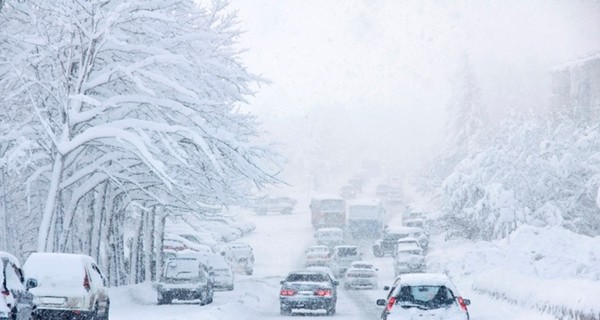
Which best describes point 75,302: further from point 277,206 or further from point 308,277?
point 277,206

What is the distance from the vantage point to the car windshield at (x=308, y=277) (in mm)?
31453

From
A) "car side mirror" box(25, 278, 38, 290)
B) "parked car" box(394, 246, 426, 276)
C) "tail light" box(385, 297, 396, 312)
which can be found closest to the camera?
"car side mirror" box(25, 278, 38, 290)

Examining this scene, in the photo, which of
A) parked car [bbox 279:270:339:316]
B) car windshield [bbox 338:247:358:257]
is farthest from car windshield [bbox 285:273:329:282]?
car windshield [bbox 338:247:358:257]

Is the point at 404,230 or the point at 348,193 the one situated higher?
the point at 348,193

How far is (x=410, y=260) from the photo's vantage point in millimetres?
50250

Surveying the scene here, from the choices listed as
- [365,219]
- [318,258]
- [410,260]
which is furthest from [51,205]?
[365,219]

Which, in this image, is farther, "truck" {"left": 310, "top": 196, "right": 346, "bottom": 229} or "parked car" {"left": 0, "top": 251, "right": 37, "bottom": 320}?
"truck" {"left": 310, "top": 196, "right": 346, "bottom": 229}

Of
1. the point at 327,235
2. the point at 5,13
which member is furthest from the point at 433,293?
the point at 327,235

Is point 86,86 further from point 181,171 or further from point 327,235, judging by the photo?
point 327,235

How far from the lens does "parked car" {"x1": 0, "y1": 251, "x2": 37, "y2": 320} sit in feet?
46.1

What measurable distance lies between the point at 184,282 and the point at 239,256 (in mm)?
24305

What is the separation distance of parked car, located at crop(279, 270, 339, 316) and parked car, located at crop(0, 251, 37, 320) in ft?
49.5

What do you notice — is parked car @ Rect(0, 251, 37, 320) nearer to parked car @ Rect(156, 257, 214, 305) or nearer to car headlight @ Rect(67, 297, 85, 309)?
car headlight @ Rect(67, 297, 85, 309)

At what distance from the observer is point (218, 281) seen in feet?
139
